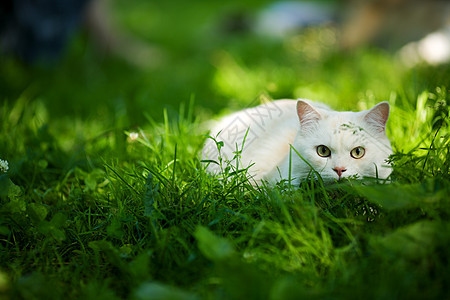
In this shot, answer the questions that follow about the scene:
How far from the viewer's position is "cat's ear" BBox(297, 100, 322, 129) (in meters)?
1.50

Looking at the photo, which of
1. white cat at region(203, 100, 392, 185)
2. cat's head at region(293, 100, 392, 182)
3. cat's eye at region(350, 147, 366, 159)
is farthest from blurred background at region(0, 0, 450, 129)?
cat's eye at region(350, 147, 366, 159)

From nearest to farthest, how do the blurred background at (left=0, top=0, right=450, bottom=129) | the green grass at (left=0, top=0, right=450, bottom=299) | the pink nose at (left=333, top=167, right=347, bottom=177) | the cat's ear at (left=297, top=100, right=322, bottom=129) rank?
the green grass at (left=0, top=0, right=450, bottom=299)
the pink nose at (left=333, top=167, right=347, bottom=177)
the cat's ear at (left=297, top=100, right=322, bottom=129)
the blurred background at (left=0, top=0, right=450, bottom=129)

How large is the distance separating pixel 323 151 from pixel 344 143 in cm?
10

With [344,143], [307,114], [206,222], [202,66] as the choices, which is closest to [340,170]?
[344,143]

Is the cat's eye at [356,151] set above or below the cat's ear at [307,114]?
below

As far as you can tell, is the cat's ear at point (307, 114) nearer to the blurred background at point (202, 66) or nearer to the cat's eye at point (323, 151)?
the cat's eye at point (323, 151)

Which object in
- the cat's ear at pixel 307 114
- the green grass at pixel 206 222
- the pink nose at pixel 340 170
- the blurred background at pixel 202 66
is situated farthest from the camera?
the blurred background at pixel 202 66

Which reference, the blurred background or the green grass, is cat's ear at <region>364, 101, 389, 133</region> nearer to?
the green grass

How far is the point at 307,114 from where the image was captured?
1519mm

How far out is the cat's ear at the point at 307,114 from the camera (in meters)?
1.50

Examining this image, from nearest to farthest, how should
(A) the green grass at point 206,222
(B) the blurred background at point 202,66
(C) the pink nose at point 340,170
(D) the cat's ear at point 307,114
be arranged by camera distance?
(A) the green grass at point 206,222 → (C) the pink nose at point 340,170 → (D) the cat's ear at point 307,114 → (B) the blurred background at point 202,66

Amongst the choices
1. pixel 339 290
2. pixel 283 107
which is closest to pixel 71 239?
pixel 339 290

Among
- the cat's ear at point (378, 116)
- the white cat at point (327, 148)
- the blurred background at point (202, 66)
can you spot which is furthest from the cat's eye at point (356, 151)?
the blurred background at point (202, 66)

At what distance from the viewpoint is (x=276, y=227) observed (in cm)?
127
